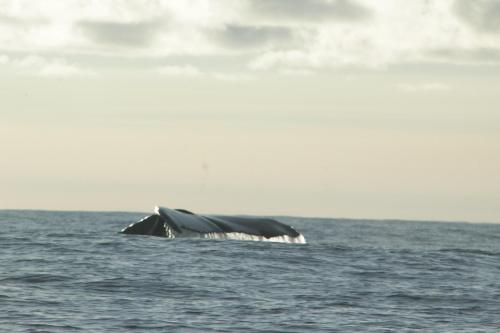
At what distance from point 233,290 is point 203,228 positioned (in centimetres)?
2810

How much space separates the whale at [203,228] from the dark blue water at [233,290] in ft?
29.2

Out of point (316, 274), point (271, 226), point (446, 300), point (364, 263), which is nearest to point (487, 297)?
point (446, 300)

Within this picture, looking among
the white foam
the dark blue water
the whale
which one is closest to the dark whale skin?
the whale

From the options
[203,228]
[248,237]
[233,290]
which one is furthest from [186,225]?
[233,290]

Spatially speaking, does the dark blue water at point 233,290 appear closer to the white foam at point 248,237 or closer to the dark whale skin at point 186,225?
the dark whale skin at point 186,225

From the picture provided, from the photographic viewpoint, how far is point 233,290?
31.9 m

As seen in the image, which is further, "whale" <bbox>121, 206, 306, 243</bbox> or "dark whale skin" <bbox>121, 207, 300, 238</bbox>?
"dark whale skin" <bbox>121, 207, 300, 238</bbox>

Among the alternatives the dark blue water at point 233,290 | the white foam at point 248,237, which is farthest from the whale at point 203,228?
the dark blue water at point 233,290

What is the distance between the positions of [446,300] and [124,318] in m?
11.8

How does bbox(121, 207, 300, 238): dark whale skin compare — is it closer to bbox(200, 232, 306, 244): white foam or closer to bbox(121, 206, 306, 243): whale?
bbox(121, 206, 306, 243): whale

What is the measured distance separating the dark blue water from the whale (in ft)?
29.2

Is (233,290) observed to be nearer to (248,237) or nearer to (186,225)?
(186,225)

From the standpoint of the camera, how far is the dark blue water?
82.4 ft

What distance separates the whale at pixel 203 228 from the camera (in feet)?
193
